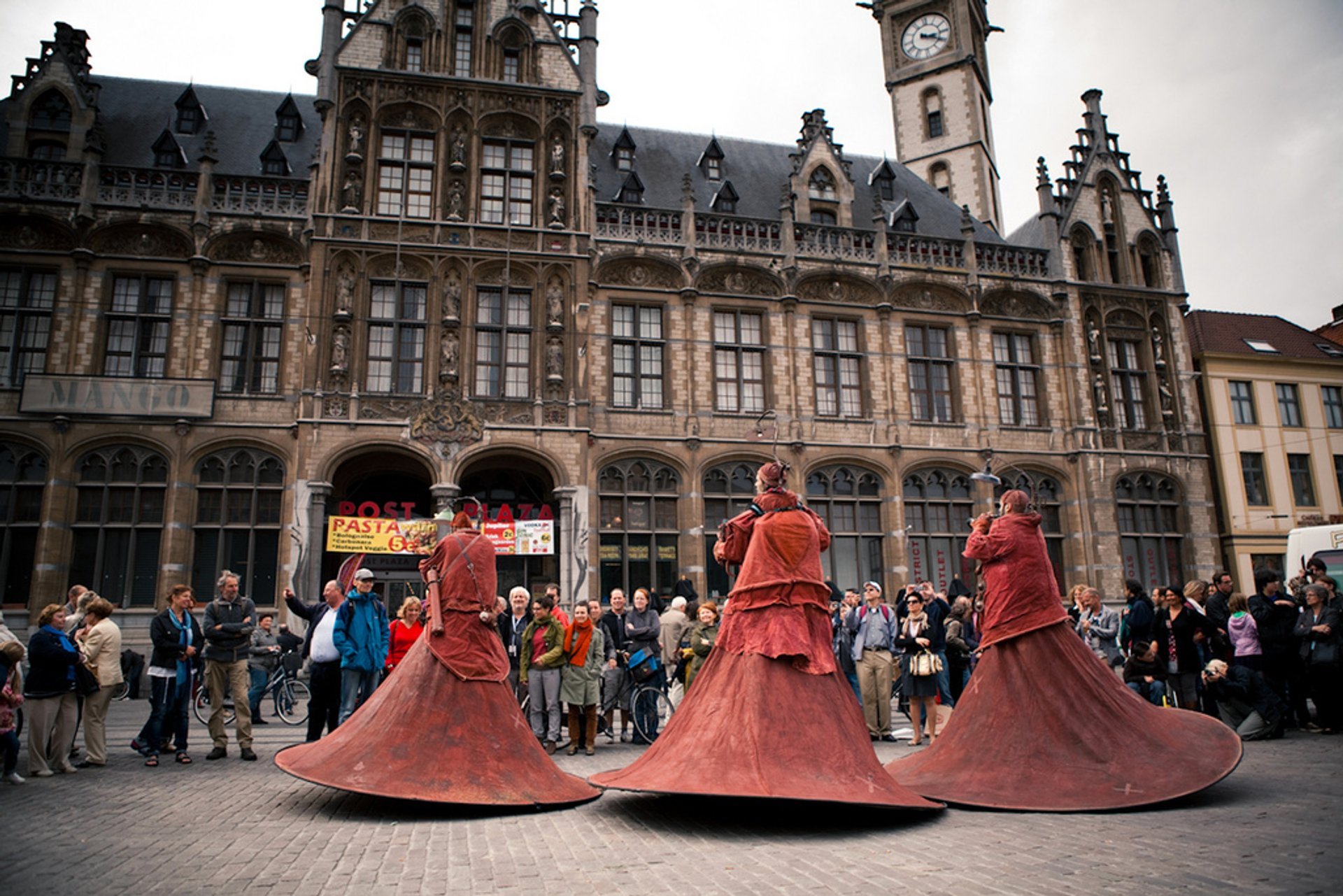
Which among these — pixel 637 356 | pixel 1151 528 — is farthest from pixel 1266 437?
pixel 637 356

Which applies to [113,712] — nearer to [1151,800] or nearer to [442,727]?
[442,727]

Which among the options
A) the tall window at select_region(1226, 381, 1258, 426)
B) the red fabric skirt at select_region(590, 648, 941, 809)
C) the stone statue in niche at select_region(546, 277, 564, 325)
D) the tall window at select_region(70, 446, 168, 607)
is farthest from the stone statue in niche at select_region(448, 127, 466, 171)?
the tall window at select_region(1226, 381, 1258, 426)

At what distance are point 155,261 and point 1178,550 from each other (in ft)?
86.4

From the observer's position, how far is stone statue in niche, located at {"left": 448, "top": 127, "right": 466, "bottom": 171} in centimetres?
2052

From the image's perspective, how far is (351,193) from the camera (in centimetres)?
1991

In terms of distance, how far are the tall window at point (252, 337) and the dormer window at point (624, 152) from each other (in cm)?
972

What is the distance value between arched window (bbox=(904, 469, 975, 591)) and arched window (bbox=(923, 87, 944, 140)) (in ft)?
52.9

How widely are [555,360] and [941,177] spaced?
1883 centimetres

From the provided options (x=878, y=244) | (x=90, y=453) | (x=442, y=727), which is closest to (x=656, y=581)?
(x=878, y=244)

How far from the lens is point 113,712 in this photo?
13.0 meters

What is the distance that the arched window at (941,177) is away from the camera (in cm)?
3119

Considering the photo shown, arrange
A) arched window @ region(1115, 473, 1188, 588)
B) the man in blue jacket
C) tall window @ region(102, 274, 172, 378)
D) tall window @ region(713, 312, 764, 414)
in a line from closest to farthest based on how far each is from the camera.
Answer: the man in blue jacket < tall window @ region(102, 274, 172, 378) < tall window @ region(713, 312, 764, 414) < arched window @ region(1115, 473, 1188, 588)

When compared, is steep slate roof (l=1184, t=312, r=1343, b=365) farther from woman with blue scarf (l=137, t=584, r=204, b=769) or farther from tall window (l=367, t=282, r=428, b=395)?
woman with blue scarf (l=137, t=584, r=204, b=769)

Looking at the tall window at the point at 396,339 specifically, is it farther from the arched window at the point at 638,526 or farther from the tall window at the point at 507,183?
the arched window at the point at 638,526
